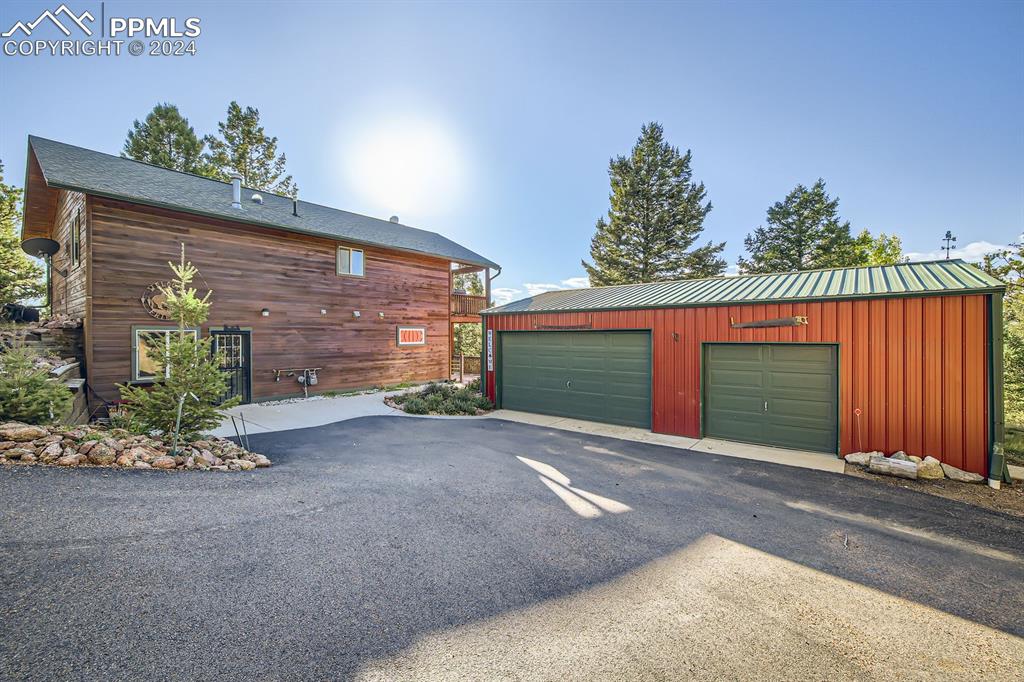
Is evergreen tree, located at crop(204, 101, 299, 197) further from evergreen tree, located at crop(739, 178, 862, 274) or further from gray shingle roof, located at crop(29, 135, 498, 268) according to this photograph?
evergreen tree, located at crop(739, 178, 862, 274)

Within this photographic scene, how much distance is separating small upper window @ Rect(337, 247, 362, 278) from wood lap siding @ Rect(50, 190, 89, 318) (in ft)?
19.7

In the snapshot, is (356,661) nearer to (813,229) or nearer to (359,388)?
(359,388)

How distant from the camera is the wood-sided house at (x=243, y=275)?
9.58m

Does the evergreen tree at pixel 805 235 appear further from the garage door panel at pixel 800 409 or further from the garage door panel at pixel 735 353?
the garage door panel at pixel 800 409

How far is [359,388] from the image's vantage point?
14.2 metres

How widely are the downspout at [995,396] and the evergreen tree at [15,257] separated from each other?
95.1 feet

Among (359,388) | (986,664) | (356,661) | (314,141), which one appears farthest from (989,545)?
(314,141)

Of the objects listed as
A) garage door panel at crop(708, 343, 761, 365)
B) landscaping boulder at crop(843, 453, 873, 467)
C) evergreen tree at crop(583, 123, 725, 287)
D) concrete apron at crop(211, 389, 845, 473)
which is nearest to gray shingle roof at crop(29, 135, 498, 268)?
concrete apron at crop(211, 389, 845, 473)

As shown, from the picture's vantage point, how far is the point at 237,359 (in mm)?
11609

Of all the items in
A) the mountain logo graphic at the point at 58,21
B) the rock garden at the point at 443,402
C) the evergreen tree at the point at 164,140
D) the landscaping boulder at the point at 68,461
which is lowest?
the rock garden at the point at 443,402

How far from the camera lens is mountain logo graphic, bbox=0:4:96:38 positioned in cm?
910

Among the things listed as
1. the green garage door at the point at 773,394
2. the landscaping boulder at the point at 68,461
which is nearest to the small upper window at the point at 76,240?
the landscaping boulder at the point at 68,461

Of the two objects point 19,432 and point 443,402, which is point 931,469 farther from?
point 19,432

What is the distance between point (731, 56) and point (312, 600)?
50.1 ft
